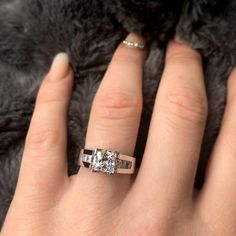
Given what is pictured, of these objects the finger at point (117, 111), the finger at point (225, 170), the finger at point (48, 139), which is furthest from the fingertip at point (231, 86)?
the finger at point (48, 139)

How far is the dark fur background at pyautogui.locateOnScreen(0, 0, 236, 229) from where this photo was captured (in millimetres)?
523

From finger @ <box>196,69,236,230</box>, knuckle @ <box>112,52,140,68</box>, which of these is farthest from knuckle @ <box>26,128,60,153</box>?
finger @ <box>196,69,236,230</box>

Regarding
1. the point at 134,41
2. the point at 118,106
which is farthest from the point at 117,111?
the point at 134,41

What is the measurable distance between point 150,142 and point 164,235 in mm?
142

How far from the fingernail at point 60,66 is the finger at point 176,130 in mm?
151

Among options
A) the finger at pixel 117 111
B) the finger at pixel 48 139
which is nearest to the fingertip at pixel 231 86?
the finger at pixel 117 111

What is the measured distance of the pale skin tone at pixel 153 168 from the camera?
568 millimetres

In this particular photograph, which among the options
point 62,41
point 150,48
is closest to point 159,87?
point 150,48

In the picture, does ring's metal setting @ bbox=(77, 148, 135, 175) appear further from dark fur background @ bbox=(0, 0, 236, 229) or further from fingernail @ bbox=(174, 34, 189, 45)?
fingernail @ bbox=(174, 34, 189, 45)

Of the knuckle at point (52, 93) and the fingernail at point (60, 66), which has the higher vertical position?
the fingernail at point (60, 66)

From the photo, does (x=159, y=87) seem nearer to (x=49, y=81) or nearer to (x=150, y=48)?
(x=150, y=48)

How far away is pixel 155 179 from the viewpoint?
57 centimetres

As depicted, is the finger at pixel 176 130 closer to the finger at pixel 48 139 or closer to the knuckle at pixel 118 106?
the knuckle at pixel 118 106

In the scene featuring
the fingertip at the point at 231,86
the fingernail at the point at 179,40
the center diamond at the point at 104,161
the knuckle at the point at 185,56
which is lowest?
the center diamond at the point at 104,161
